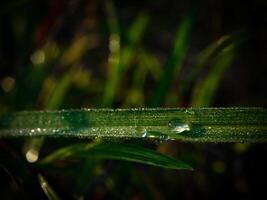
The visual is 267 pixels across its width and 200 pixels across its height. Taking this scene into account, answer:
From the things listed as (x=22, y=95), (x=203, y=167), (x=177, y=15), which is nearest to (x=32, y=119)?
(x=22, y=95)

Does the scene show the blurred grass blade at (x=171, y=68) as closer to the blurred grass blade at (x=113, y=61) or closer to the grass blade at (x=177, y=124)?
the blurred grass blade at (x=113, y=61)

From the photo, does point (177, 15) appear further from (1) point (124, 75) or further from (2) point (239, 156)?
(2) point (239, 156)


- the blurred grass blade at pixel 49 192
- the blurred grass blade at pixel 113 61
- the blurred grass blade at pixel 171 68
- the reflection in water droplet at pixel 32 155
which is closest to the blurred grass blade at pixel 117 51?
the blurred grass blade at pixel 113 61

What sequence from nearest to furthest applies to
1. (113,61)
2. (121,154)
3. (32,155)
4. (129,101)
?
(121,154), (32,155), (113,61), (129,101)

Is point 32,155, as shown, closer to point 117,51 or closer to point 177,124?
point 117,51

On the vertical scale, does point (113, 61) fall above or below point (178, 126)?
above

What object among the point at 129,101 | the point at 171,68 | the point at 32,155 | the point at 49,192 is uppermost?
the point at 129,101

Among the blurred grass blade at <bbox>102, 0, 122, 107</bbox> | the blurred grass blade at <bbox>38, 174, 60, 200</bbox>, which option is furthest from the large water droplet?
the blurred grass blade at <bbox>102, 0, 122, 107</bbox>

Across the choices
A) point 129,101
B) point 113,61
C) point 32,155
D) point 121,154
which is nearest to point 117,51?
point 113,61
